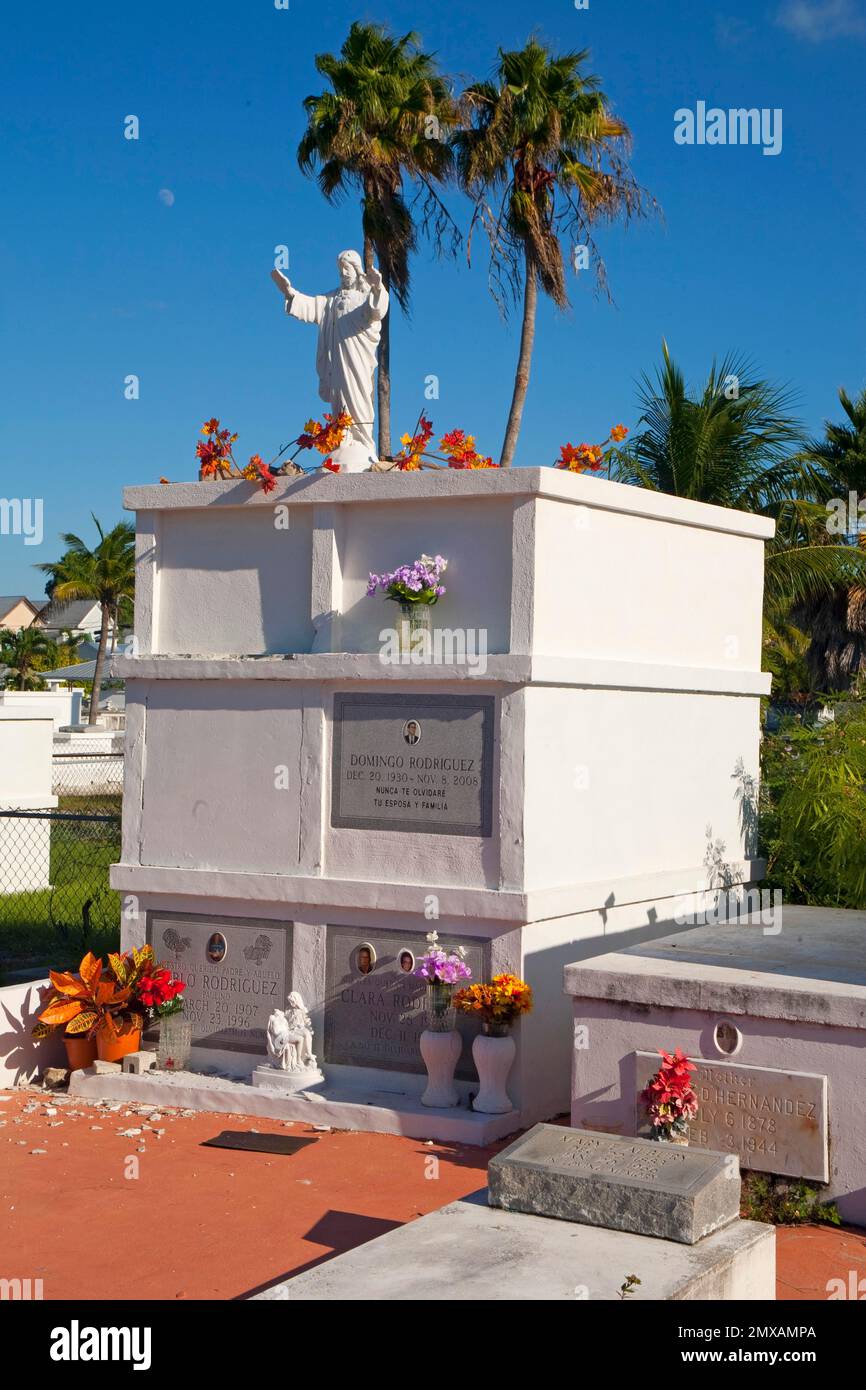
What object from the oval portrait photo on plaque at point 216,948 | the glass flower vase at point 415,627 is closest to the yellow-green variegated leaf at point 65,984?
the oval portrait photo on plaque at point 216,948

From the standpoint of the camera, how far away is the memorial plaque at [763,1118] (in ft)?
24.0

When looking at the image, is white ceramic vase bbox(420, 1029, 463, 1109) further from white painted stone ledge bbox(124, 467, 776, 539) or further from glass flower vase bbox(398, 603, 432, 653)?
white painted stone ledge bbox(124, 467, 776, 539)

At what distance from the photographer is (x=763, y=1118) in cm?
750

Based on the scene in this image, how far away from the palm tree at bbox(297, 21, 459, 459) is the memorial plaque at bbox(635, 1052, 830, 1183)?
1713 cm

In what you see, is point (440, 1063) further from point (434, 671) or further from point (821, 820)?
point (821, 820)

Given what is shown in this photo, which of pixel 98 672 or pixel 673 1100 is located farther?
pixel 98 672

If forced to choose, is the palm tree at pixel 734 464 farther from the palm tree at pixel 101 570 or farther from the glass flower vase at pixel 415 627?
the palm tree at pixel 101 570

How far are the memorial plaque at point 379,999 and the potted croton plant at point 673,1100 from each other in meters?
1.89

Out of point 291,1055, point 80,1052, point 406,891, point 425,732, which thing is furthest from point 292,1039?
point 425,732

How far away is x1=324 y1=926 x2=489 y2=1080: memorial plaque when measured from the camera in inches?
371

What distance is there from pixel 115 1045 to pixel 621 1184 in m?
5.08

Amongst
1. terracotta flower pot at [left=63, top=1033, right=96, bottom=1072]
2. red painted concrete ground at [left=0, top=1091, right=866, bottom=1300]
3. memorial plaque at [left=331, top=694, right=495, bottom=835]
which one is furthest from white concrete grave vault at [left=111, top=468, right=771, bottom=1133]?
red painted concrete ground at [left=0, top=1091, right=866, bottom=1300]

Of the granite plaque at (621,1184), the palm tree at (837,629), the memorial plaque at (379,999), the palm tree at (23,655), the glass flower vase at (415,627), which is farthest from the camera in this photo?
the palm tree at (23,655)

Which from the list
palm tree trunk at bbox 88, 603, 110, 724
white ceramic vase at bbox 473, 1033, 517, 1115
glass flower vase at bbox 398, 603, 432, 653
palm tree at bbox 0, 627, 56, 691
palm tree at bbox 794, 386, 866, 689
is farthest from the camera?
palm tree at bbox 0, 627, 56, 691
